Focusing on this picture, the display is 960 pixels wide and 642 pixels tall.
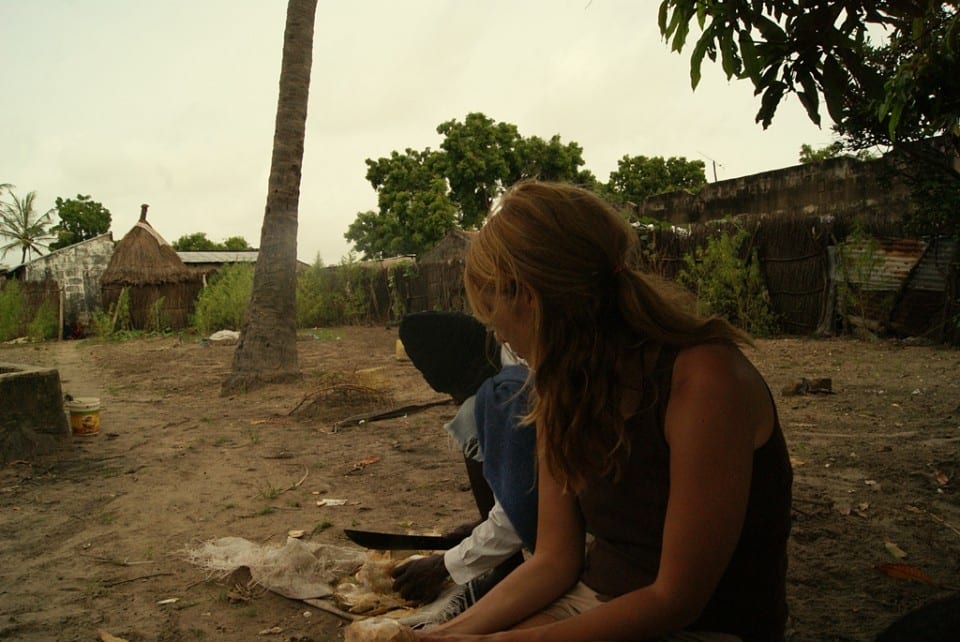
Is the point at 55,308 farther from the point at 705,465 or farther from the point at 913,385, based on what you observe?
the point at 705,465

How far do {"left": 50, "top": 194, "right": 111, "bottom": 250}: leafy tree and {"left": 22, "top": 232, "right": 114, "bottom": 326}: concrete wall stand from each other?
16.4 meters

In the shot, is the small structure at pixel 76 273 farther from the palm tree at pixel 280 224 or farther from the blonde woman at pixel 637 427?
the blonde woman at pixel 637 427

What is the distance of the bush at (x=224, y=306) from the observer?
20438 millimetres

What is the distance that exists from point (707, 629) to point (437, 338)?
5.24ft

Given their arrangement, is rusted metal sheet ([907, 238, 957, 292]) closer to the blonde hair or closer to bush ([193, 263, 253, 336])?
the blonde hair

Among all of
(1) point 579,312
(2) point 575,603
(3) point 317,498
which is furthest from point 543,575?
(3) point 317,498

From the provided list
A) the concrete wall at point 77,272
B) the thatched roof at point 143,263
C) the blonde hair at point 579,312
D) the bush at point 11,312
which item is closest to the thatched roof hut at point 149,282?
the thatched roof at point 143,263

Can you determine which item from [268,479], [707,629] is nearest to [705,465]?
[707,629]

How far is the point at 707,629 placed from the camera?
144 cm

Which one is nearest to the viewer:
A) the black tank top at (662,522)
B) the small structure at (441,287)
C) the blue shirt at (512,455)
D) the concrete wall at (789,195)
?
the black tank top at (662,522)

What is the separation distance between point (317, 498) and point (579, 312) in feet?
11.2

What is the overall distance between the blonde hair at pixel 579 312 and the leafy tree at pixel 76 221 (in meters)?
46.6

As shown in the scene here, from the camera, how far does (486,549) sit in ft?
6.89

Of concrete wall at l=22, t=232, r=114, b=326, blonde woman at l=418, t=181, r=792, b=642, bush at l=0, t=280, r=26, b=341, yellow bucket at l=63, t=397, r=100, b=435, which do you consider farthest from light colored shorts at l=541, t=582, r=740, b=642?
concrete wall at l=22, t=232, r=114, b=326
